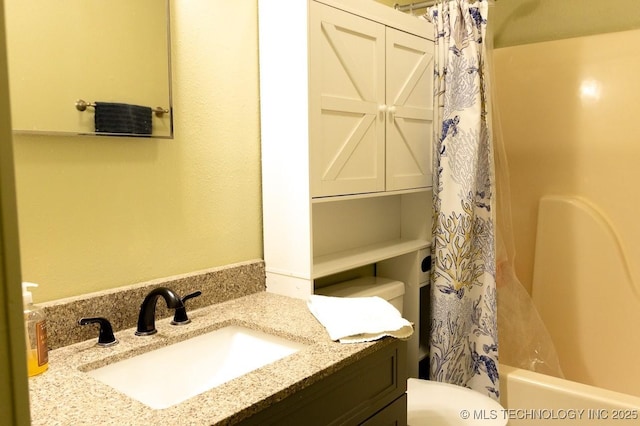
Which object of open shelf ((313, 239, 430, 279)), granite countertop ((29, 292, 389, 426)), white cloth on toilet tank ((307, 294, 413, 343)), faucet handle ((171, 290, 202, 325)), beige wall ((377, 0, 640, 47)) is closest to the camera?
granite countertop ((29, 292, 389, 426))

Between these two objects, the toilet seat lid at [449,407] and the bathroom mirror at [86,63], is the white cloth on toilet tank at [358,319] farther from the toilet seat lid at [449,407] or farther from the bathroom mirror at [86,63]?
the bathroom mirror at [86,63]

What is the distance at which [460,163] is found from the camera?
190 cm

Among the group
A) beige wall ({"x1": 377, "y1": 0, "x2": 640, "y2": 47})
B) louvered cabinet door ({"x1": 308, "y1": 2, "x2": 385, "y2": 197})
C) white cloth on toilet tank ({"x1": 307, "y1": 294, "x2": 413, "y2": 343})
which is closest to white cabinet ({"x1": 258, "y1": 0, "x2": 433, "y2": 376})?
louvered cabinet door ({"x1": 308, "y1": 2, "x2": 385, "y2": 197})

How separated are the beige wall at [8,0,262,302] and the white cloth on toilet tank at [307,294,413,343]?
0.40m

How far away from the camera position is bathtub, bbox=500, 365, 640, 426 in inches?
65.7

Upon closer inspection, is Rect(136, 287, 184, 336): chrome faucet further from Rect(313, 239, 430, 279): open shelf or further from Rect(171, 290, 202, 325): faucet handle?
Rect(313, 239, 430, 279): open shelf

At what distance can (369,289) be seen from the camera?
1897mm

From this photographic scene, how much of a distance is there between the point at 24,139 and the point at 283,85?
2.42 feet

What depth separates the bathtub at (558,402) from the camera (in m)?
1.67

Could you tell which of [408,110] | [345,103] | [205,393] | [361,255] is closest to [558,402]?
[361,255]

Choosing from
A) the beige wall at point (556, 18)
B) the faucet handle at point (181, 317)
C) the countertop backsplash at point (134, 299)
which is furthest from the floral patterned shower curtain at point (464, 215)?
the faucet handle at point (181, 317)

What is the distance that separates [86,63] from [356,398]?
100 centimetres

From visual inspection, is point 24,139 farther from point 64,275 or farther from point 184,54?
point 184,54

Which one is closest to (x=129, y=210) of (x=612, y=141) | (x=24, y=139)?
(x=24, y=139)
